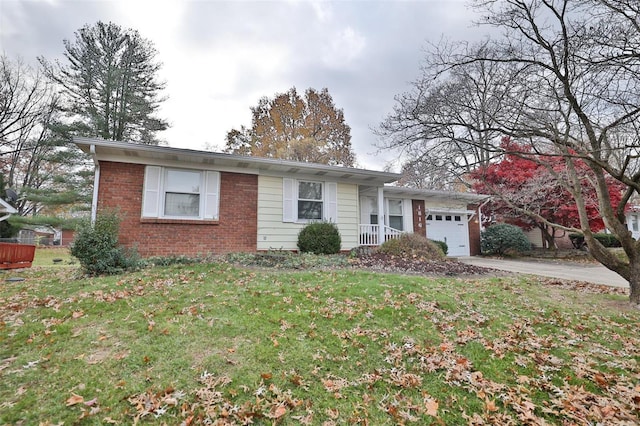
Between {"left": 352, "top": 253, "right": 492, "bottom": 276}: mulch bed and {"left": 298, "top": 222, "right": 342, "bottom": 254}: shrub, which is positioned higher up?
{"left": 298, "top": 222, "right": 342, "bottom": 254}: shrub

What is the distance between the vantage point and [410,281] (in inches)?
239

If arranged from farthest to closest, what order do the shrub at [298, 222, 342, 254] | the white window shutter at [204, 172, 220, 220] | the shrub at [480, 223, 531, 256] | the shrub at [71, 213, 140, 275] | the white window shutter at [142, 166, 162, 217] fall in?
the shrub at [480, 223, 531, 256], the shrub at [298, 222, 342, 254], the white window shutter at [204, 172, 220, 220], the white window shutter at [142, 166, 162, 217], the shrub at [71, 213, 140, 275]

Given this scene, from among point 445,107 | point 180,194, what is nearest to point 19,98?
point 180,194

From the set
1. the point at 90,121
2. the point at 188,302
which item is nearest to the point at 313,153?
the point at 90,121

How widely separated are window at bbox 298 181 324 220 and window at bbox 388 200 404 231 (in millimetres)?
4599

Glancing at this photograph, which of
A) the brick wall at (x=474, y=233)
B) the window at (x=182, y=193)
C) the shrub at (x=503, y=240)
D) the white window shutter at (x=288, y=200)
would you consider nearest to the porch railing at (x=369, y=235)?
the white window shutter at (x=288, y=200)

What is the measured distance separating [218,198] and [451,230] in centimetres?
1184

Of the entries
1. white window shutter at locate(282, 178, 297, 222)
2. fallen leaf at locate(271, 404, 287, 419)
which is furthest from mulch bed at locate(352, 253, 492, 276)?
fallen leaf at locate(271, 404, 287, 419)

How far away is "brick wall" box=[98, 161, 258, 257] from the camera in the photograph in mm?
8055

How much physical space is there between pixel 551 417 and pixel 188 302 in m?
4.37

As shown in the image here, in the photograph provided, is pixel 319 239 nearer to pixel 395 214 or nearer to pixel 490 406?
pixel 395 214

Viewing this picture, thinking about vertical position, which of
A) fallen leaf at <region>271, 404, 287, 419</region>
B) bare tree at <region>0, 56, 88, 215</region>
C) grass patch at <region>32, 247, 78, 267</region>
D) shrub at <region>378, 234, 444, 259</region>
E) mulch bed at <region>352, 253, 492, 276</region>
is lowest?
fallen leaf at <region>271, 404, 287, 419</region>

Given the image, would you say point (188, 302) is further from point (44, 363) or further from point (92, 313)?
point (44, 363)

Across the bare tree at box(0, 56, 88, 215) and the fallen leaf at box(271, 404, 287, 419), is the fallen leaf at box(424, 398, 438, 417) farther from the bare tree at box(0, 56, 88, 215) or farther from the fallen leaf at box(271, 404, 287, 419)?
the bare tree at box(0, 56, 88, 215)
